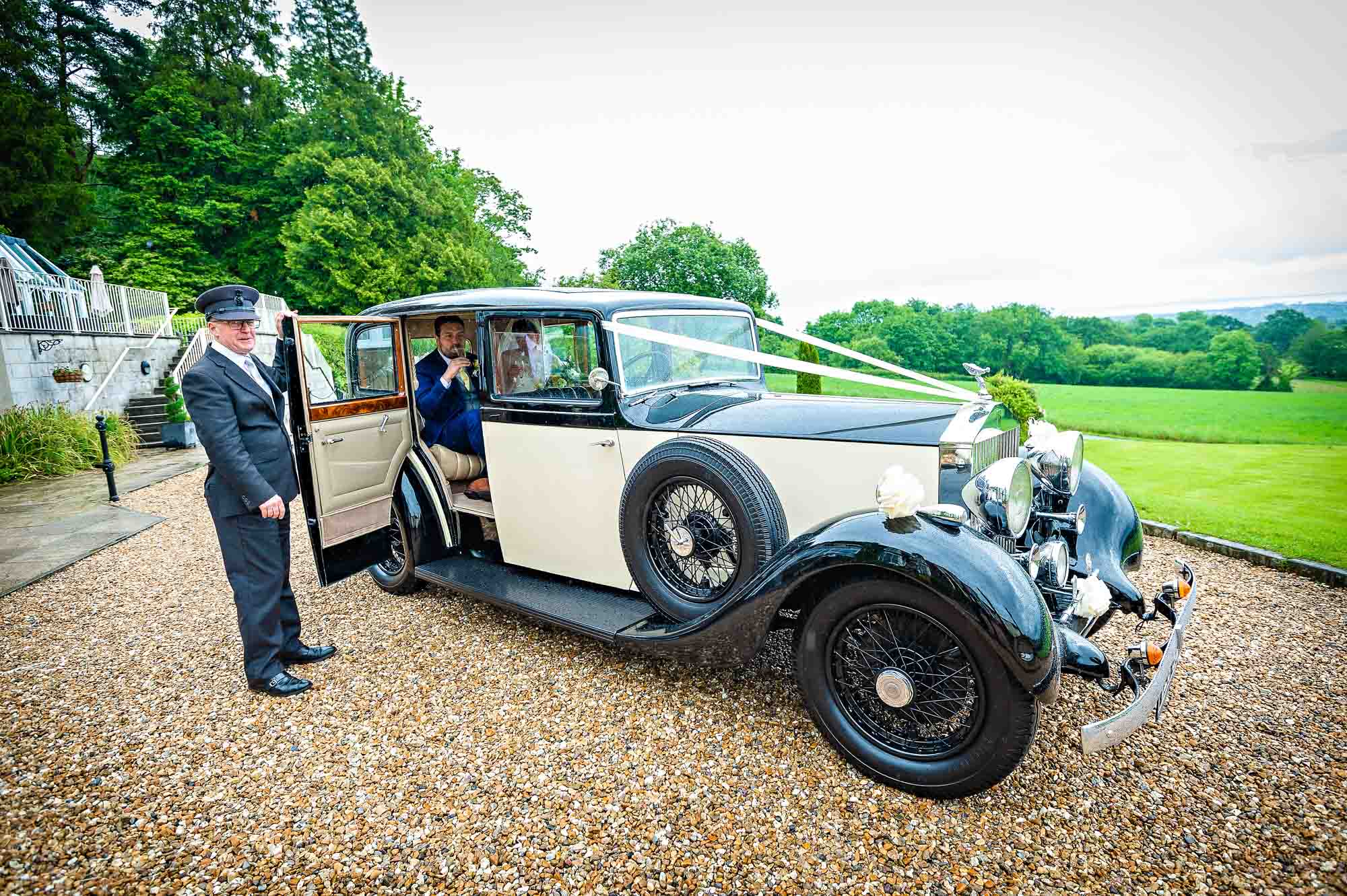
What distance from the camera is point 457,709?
333 centimetres

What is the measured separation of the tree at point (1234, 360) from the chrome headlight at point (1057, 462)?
6.16m

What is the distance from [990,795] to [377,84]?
33.9 metres

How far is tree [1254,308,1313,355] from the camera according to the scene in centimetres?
668

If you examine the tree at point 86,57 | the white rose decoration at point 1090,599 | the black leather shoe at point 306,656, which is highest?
the tree at point 86,57

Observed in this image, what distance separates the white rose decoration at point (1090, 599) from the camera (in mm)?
2643

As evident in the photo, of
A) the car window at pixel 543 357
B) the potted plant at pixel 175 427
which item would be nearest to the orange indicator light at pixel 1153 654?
the car window at pixel 543 357

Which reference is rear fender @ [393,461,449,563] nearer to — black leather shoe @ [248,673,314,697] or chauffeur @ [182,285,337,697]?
chauffeur @ [182,285,337,697]

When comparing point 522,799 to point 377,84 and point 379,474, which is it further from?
point 377,84

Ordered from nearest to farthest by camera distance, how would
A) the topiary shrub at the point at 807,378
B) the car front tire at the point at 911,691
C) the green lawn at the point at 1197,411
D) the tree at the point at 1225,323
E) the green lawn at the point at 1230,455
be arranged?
the car front tire at the point at 911,691, the green lawn at the point at 1230,455, the green lawn at the point at 1197,411, the tree at the point at 1225,323, the topiary shrub at the point at 807,378

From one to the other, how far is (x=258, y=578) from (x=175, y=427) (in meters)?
12.3

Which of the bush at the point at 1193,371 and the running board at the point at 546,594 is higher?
the bush at the point at 1193,371

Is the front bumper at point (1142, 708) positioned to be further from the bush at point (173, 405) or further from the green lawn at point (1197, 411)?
the bush at point (173, 405)

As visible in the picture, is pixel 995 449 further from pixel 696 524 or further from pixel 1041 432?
pixel 696 524

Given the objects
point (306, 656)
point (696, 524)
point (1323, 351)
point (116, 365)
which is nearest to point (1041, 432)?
point (696, 524)
